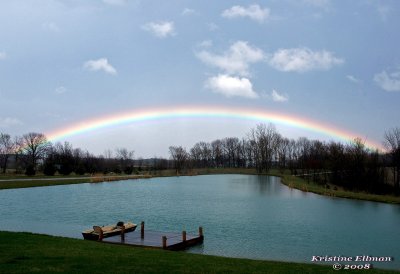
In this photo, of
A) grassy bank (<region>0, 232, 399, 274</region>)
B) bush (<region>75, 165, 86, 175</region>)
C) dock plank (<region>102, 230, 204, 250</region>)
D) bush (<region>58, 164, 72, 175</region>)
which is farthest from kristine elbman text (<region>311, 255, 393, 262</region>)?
bush (<region>75, 165, 86, 175</region>)

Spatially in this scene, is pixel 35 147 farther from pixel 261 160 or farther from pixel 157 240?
pixel 157 240

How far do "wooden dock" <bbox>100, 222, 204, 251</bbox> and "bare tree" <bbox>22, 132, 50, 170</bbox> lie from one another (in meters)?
101

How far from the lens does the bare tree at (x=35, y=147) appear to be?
11588 cm

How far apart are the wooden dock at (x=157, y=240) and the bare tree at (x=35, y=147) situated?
331 ft

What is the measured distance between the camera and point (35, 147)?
11644 cm

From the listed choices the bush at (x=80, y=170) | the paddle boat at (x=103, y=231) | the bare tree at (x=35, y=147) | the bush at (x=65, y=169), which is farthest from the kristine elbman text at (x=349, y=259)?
the bare tree at (x=35, y=147)

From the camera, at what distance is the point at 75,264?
1142 cm

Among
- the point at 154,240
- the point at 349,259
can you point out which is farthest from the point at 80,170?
the point at 349,259

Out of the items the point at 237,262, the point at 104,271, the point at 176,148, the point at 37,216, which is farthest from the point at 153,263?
the point at 176,148

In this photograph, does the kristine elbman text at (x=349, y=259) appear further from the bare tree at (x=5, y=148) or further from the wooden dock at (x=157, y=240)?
the bare tree at (x=5, y=148)

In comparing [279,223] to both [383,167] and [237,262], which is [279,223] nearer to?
[237,262]

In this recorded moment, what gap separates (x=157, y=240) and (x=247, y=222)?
890 cm

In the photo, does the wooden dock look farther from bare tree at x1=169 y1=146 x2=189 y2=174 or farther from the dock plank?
bare tree at x1=169 y1=146 x2=189 y2=174

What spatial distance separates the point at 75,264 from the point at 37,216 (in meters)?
20.9
